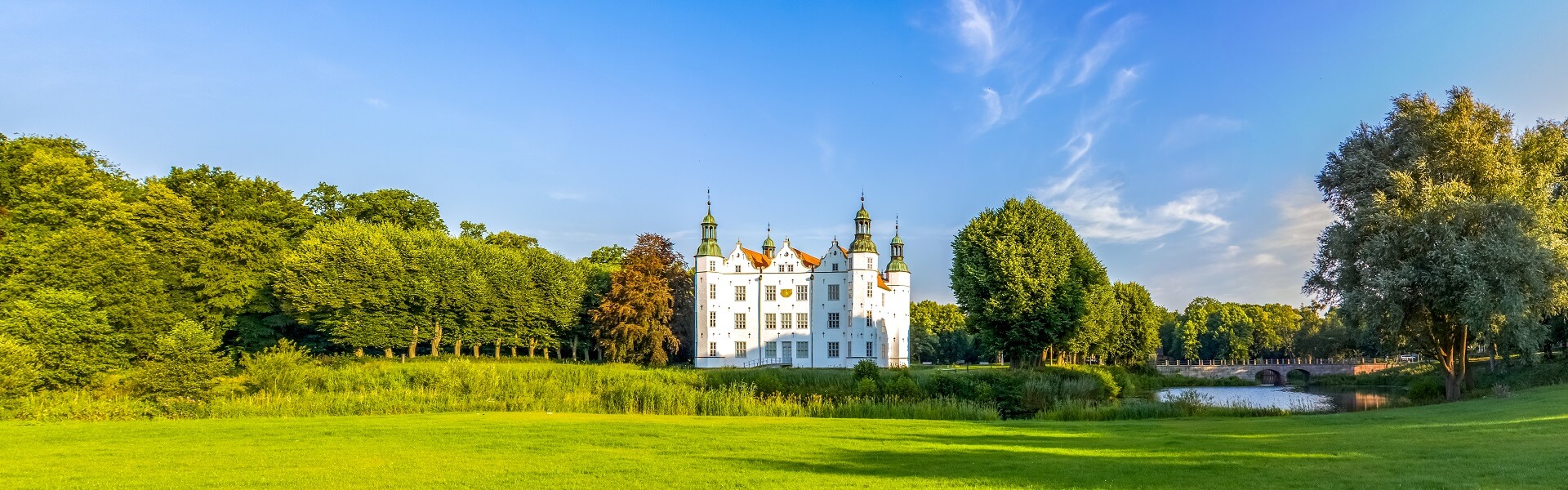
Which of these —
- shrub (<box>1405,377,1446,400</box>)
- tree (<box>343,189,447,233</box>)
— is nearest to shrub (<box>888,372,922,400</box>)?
shrub (<box>1405,377,1446,400</box>)

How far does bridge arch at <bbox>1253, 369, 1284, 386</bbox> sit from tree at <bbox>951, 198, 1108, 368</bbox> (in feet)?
121

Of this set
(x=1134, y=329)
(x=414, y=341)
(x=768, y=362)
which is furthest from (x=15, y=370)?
(x=1134, y=329)

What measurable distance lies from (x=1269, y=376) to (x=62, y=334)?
84.0m

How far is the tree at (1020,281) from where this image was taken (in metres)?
41.2

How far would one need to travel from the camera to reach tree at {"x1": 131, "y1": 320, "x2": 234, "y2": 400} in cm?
2303

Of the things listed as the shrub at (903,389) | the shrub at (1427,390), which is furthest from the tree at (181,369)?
the shrub at (1427,390)

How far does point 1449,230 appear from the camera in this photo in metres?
22.7

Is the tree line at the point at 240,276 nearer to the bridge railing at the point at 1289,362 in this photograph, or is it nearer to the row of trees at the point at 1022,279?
the row of trees at the point at 1022,279

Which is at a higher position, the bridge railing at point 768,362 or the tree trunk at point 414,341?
the tree trunk at point 414,341

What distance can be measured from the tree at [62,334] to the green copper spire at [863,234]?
39.4 m

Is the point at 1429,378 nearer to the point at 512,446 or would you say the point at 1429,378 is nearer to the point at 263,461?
the point at 512,446

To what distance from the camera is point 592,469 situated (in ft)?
35.5

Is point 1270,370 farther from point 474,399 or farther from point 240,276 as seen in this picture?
point 240,276

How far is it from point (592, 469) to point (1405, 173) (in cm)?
2511
